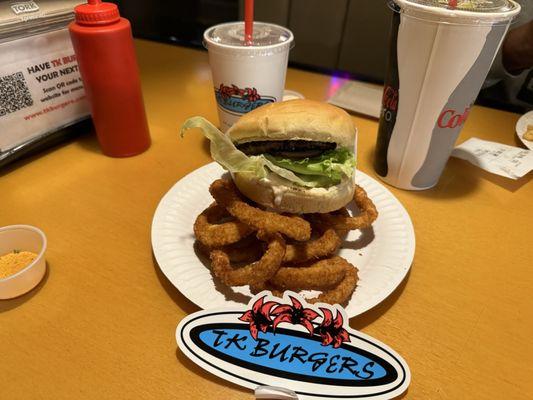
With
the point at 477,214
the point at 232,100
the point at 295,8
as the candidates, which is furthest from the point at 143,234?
the point at 295,8

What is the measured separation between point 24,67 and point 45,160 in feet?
1.22

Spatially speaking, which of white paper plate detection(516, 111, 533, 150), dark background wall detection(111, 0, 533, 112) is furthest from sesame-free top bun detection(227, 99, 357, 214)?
dark background wall detection(111, 0, 533, 112)

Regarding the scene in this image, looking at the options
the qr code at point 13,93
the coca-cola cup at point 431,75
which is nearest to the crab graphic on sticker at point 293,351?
the coca-cola cup at point 431,75

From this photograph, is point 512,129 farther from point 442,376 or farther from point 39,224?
point 39,224

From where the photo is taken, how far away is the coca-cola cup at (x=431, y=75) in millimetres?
1142

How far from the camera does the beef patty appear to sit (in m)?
1.18

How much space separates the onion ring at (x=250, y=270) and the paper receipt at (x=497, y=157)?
1.11m

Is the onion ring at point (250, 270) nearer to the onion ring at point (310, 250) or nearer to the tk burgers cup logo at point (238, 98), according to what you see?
the onion ring at point (310, 250)

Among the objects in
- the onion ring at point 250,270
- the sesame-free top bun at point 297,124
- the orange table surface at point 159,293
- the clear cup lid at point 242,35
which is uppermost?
the clear cup lid at point 242,35

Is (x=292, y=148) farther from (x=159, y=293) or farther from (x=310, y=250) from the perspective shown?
(x=159, y=293)

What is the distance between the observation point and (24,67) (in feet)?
4.60

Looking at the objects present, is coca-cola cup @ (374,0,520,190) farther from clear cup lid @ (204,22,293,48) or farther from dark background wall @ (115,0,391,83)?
dark background wall @ (115,0,391,83)

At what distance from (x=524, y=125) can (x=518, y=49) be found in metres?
0.48

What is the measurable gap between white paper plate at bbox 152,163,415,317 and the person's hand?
1.32 m
